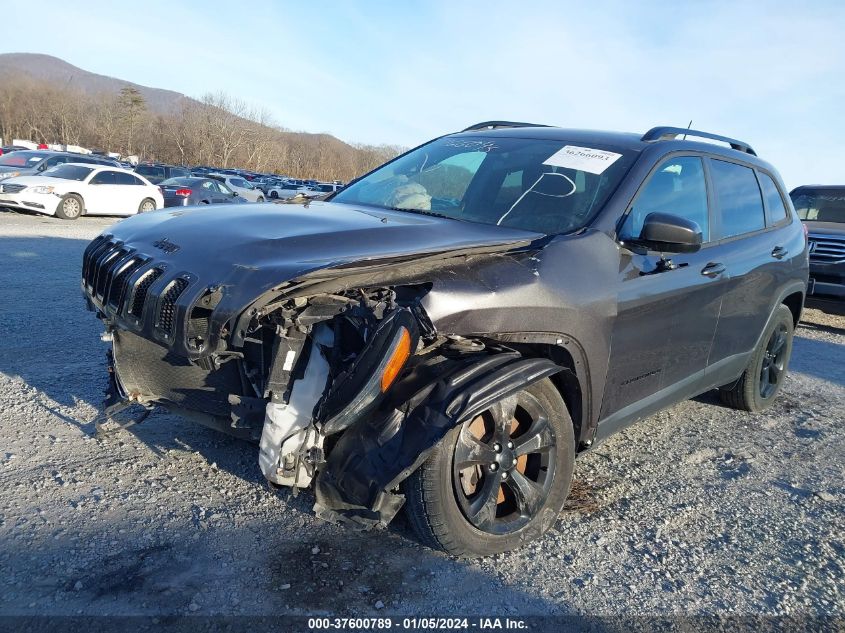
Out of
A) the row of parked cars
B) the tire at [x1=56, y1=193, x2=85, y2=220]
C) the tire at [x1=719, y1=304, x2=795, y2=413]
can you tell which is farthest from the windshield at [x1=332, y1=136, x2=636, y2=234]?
the tire at [x1=56, y1=193, x2=85, y2=220]

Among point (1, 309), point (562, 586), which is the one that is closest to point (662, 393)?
point (562, 586)

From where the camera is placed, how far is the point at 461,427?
2635 mm

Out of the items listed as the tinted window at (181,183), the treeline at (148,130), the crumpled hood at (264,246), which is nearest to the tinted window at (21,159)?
the tinted window at (181,183)

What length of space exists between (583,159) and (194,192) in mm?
19632

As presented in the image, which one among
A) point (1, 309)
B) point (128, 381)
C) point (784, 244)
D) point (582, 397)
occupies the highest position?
point (784, 244)

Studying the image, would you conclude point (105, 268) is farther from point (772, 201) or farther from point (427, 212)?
point (772, 201)

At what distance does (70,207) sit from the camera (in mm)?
17234

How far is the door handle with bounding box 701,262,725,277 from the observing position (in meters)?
3.74

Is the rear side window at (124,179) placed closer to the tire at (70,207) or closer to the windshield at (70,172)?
the windshield at (70,172)

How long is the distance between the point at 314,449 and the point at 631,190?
6.67ft

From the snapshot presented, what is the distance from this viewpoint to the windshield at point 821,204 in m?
10.4

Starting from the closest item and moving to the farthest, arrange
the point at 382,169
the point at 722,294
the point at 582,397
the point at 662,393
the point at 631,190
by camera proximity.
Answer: the point at 582,397
the point at 631,190
the point at 662,393
the point at 722,294
the point at 382,169

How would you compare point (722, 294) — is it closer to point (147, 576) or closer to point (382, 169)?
point (382, 169)

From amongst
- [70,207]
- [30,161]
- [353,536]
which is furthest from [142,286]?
[30,161]
